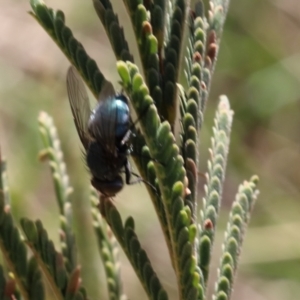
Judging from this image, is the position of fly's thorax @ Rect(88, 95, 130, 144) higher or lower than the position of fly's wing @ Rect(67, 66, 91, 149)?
lower

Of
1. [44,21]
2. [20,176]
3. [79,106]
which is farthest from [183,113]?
[20,176]

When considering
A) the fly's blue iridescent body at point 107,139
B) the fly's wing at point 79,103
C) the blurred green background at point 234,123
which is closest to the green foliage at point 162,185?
the fly's blue iridescent body at point 107,139

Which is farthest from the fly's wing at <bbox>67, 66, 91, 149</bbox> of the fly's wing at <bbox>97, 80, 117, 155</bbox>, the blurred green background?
the blurred green background

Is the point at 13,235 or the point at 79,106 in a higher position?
the point at 79,106

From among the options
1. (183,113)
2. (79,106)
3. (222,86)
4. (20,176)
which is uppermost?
(222,86)

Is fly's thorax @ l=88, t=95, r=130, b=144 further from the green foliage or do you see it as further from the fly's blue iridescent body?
the green foliage

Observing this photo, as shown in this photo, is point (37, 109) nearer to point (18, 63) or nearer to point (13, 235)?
point (18, 63)

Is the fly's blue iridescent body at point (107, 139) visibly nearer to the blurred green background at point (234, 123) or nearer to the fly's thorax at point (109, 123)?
the fly's thorax at point (109, 123)
